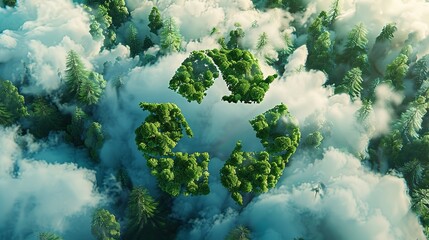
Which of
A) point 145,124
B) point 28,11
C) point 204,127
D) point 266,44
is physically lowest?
point 145,124

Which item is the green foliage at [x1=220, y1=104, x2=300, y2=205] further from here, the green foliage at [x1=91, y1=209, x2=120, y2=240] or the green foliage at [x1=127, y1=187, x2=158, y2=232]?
the green foliage at [x1=91, y1=209, x2=120, y2=240]

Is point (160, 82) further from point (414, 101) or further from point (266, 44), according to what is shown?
point (414, 101)

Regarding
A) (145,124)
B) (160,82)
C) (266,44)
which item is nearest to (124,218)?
(145,124)

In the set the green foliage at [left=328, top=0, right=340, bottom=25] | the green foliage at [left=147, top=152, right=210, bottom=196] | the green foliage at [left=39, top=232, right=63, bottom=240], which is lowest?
the green foliage at [left=39, top=232, right=63, bottom=240]

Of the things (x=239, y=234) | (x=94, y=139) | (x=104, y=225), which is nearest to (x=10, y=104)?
(x=94, y=139)

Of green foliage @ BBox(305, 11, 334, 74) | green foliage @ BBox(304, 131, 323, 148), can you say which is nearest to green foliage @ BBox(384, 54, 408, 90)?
green foliage @ BBox(305, 11, 334, 74)

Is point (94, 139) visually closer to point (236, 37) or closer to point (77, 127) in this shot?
point (77, 127)
